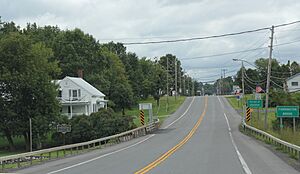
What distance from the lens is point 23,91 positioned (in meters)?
59.5

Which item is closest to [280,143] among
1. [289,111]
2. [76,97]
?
[289,111]

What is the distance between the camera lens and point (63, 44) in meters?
94.6

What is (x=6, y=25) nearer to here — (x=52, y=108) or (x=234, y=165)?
(x=52, y=108)

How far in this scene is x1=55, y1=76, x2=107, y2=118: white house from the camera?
77.9 metres

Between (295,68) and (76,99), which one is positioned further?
(295,68)

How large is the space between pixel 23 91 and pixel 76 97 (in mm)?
19186

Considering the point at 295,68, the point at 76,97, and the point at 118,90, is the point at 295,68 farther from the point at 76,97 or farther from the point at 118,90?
the point at 76,97

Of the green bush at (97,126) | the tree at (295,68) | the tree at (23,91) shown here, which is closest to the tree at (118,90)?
the tree at (23,91)

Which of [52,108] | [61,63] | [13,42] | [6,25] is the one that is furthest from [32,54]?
[61,63]

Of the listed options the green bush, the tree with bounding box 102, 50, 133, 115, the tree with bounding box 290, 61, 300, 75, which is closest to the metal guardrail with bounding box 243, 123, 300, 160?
the green bush

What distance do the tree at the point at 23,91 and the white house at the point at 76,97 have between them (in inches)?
642

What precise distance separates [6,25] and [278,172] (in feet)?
250

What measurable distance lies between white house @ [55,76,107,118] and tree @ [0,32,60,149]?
16317 millimetres

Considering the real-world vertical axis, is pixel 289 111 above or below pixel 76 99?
below
